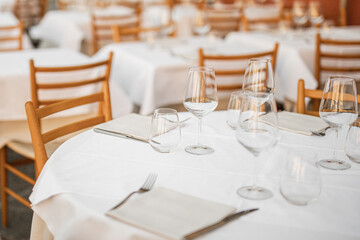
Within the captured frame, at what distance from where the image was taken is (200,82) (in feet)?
4.90

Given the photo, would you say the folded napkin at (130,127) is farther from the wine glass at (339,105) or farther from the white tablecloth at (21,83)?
the white tablecloth at (21,83)

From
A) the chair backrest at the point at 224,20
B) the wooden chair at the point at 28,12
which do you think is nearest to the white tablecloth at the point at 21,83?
the chair backrest at the point at 224,20

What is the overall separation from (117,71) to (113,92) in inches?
17.1

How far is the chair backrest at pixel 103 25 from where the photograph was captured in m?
4.77

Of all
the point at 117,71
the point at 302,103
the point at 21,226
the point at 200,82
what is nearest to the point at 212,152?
the point at 200,82

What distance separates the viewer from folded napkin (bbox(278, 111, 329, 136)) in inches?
63.4

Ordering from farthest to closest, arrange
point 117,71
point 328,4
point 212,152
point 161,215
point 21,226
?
point 328,4, point 117,71, point 21,226, point 212,152, point 161,215

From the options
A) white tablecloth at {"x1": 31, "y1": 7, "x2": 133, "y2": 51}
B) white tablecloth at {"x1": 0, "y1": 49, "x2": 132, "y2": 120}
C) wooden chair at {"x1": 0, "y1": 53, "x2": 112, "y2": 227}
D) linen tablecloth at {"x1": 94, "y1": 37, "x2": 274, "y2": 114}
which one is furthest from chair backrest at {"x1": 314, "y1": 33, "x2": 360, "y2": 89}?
white tablecloth at {"x1": 31, "y1": 7, "x2": 133, "y2": 51}

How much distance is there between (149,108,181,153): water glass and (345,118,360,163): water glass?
501 millimetres

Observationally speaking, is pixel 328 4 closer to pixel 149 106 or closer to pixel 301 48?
pixel 301 48

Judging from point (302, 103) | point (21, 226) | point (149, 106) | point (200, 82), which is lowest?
point (21, 226)

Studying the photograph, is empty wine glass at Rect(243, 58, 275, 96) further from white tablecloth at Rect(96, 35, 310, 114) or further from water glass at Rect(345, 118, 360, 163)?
white tablecloth at Rect(96, 35, 310, 114)

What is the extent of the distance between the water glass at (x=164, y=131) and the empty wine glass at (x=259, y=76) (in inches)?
15.6

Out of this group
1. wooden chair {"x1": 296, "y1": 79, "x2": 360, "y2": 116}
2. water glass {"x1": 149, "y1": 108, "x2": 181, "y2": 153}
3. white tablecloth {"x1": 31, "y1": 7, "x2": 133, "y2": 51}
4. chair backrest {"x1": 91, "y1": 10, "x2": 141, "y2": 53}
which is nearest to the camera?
water glass {"x1": 149, "y1": 108, "x2": 181, "y2": 153}
